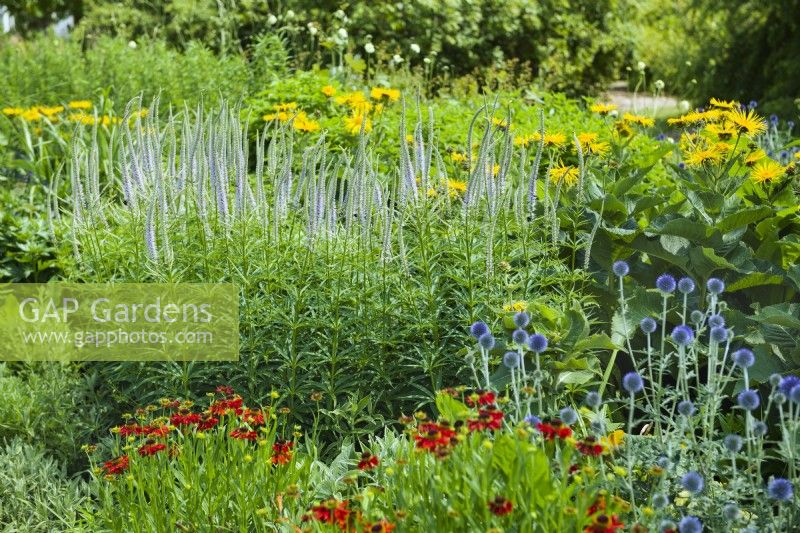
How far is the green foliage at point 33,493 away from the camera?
11.0 ft

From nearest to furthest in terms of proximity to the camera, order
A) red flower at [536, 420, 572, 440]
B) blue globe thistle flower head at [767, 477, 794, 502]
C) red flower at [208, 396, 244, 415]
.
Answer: blue globe thistle flower head at [767, 477, 794, 502] → red flower at [536, 420, 572, 440] → red flower at [208, 396, 244, 415]

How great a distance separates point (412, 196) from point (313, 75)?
3748mm

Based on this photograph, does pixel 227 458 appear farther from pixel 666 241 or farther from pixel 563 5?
pixel 563 5

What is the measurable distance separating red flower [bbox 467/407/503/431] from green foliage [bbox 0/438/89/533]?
1.65m

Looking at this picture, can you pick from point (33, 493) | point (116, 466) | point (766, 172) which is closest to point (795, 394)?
point (116, 466)

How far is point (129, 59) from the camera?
8.58 metres

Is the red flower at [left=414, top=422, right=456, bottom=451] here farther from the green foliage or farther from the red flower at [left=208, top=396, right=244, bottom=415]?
the green foliage

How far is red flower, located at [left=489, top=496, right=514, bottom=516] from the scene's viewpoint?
200 centimetres

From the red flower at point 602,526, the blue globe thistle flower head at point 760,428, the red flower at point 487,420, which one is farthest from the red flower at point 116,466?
the blue globe thistle flower head at point 760,428

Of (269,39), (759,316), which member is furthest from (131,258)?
(269,39)

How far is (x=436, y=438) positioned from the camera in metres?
2.24

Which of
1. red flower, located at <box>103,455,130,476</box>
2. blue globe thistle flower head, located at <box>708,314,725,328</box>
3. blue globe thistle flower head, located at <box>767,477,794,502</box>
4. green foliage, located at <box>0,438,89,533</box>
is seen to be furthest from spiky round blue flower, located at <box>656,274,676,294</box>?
green foliage, located at <box>0,438,89,533</box>

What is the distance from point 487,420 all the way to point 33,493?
213 cm

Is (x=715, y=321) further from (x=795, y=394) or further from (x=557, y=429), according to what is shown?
(x=557, y=429)
